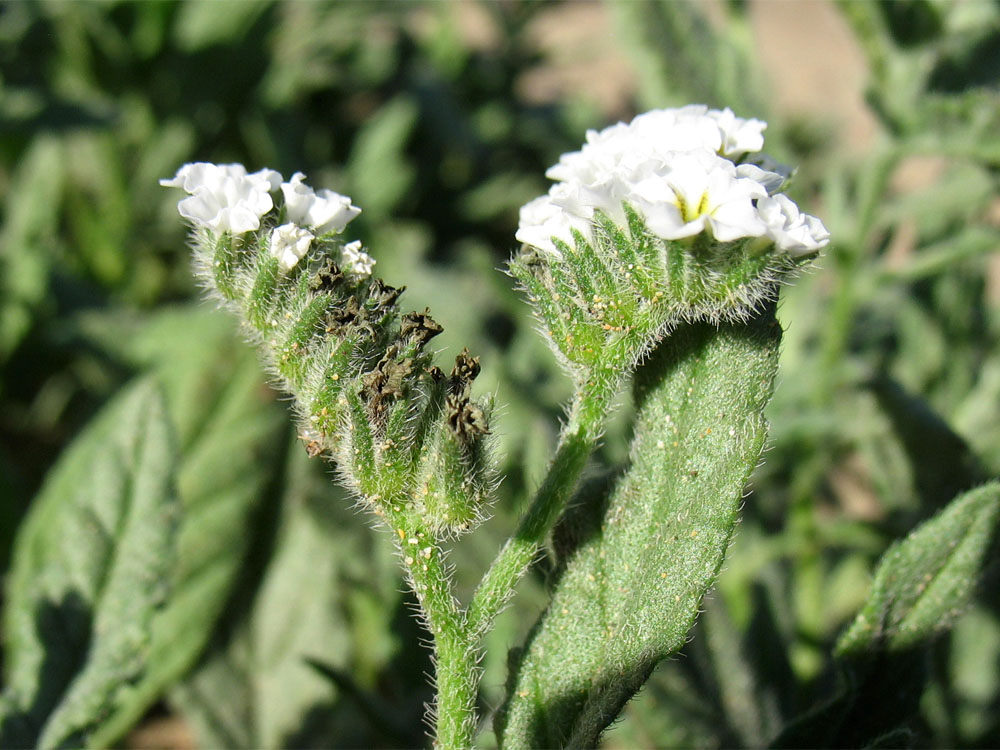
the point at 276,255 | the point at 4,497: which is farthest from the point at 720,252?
the point at 4,497

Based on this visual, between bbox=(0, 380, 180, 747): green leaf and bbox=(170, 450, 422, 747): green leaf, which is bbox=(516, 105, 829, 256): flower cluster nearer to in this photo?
bbox=(0, 380, 180, 747): green leaf

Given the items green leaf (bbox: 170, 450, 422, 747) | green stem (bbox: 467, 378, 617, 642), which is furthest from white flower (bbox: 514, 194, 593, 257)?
green leaf (bbox: 170, 450, 422, 747)

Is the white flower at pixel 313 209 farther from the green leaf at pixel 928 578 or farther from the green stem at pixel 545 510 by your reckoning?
the green leaf at pixel 928 578

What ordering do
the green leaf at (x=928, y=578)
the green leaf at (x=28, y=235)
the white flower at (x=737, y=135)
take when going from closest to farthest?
the white flower at (x=737, y=135) → the green leaf at (x=928, y=578) → the green leaf at (x=28, y=235)

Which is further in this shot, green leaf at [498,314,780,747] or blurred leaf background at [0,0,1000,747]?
blurred leaf background at [0,0,1000,747]

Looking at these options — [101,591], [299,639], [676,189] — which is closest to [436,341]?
[299,639]

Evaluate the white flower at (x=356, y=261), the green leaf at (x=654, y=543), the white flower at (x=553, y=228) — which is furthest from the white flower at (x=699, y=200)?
the white flower at (x=356, y=261)

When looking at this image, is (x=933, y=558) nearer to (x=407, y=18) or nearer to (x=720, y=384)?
(x=720, y=384)
